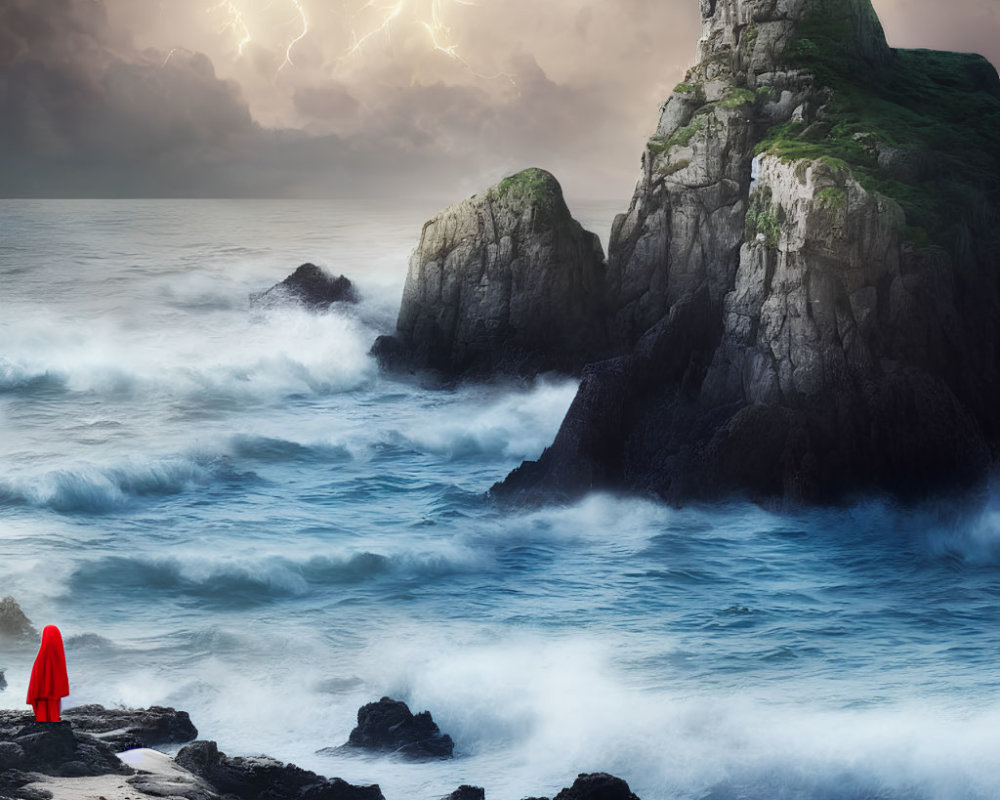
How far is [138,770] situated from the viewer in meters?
15.6

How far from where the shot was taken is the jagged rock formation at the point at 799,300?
30.8m

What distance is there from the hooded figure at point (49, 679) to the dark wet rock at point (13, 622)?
23.7ft

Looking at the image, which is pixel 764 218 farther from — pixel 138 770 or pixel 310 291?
pixel 310 291

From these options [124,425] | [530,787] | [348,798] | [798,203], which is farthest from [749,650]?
[124,425]

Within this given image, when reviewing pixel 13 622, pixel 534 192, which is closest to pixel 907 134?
pixel 534 192

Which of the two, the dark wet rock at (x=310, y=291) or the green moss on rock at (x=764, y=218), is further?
the dark wet rock at (x=310, y=291)

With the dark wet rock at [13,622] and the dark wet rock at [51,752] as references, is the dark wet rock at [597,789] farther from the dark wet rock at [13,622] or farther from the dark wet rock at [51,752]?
the dark wet rock at [13,622]

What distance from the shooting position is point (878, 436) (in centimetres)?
3077

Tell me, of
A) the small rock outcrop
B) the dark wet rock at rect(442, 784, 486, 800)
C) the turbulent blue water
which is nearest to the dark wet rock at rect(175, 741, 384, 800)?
the dark wet rock at rect(442, 784, 486, 800)

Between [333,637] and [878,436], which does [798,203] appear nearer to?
[878,436]

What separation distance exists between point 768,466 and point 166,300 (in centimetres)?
3603

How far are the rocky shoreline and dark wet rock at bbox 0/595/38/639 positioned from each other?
4.92m

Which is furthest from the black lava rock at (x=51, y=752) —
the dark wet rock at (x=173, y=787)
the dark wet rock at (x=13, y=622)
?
the dark wet rock at (x=13, y=622)

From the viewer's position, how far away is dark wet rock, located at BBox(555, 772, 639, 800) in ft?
52.2
